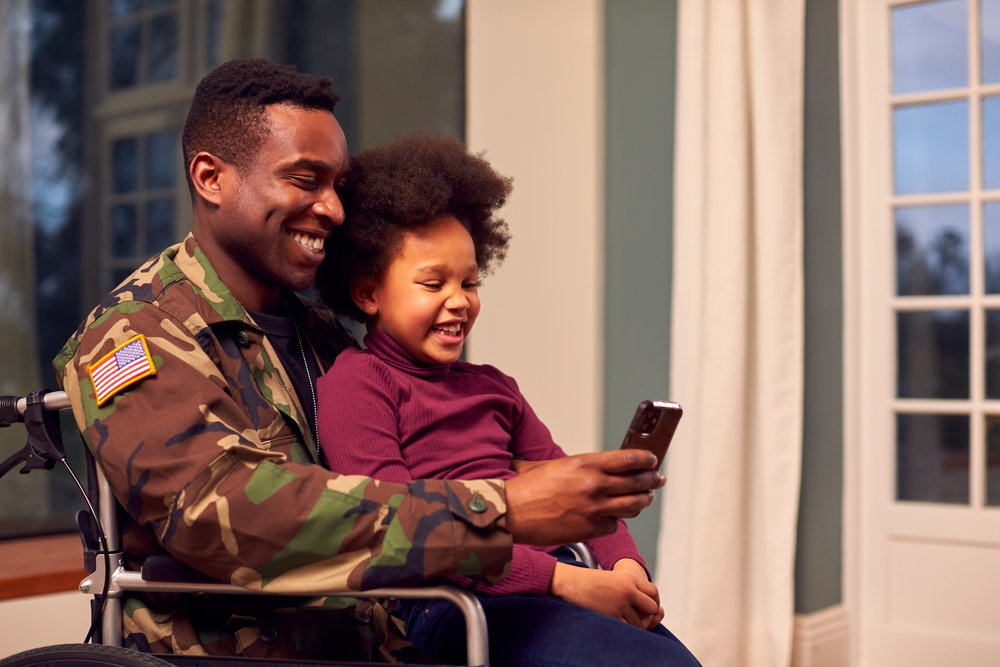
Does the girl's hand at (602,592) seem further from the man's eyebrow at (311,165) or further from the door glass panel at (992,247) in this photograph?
the door glass panel at (992,247)

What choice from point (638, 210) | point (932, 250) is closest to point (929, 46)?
point (932, 250)

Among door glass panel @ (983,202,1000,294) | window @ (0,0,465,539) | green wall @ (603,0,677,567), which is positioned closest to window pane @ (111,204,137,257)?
window @ (0,0,465,539)

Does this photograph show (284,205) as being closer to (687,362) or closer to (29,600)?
(29,600)

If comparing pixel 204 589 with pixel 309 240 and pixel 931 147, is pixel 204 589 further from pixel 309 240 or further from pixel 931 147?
pixel 931 147

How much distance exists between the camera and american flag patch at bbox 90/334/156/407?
1068mm

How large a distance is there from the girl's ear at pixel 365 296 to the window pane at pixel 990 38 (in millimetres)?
2203

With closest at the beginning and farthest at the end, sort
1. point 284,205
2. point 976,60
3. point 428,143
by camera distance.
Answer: point 284,205
point 428,143
point 976,60

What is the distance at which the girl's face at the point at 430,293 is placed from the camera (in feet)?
4.43

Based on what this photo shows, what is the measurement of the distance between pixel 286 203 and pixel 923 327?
219 cm

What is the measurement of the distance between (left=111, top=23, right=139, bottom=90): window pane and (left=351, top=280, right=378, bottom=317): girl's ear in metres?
1.58

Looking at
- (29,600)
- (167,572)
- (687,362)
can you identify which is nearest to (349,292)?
(167,572)

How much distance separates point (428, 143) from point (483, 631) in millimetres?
769

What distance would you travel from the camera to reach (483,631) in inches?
40.4

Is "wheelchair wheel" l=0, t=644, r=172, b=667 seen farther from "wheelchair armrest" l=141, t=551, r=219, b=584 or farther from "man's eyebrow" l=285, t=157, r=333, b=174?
"man's eyebrow" l=285, t=157, r=333, b=174
